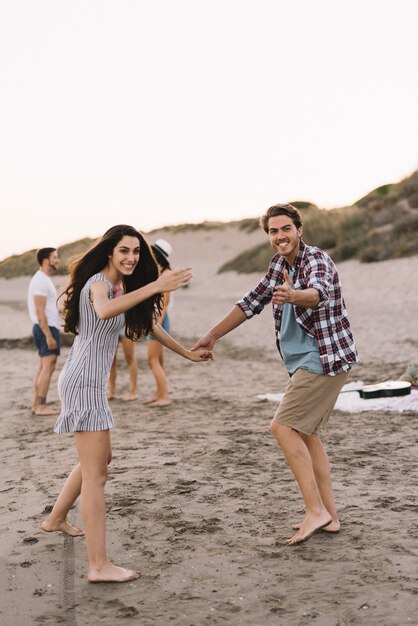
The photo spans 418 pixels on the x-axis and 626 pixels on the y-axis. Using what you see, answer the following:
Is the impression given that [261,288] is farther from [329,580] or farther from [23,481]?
[23,481]

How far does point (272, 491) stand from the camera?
5230 millimetres

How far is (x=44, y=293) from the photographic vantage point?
27.4 ft

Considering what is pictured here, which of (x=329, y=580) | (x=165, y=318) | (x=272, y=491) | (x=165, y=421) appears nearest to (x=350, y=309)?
(x=165, y=318)

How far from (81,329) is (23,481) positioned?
2.33 metres

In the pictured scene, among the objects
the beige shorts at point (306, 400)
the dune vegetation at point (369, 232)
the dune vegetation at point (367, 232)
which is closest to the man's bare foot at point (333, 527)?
the beige shorts at point (306, 400)

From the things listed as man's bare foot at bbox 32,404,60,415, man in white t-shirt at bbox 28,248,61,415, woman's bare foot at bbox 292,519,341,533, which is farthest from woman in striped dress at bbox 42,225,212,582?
man's bare foot at bbox 32,404,60,415

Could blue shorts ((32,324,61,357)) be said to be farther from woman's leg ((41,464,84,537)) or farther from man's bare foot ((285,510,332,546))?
man's bare foot ((285,510,332,546))

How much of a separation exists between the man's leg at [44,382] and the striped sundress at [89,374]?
4.83m

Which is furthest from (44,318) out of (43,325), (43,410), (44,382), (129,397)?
(129,397)

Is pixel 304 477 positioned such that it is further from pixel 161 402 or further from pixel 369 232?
pixel 369 232

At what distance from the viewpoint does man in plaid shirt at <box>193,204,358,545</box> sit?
416cm

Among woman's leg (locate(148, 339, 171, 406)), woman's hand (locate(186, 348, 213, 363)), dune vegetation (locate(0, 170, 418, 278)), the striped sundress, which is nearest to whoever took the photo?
Result: the striped sundress

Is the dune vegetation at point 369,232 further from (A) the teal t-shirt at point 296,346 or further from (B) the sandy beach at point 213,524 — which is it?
(A) the teal t-shirt at point 296,346

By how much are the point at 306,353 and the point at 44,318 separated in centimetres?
470
